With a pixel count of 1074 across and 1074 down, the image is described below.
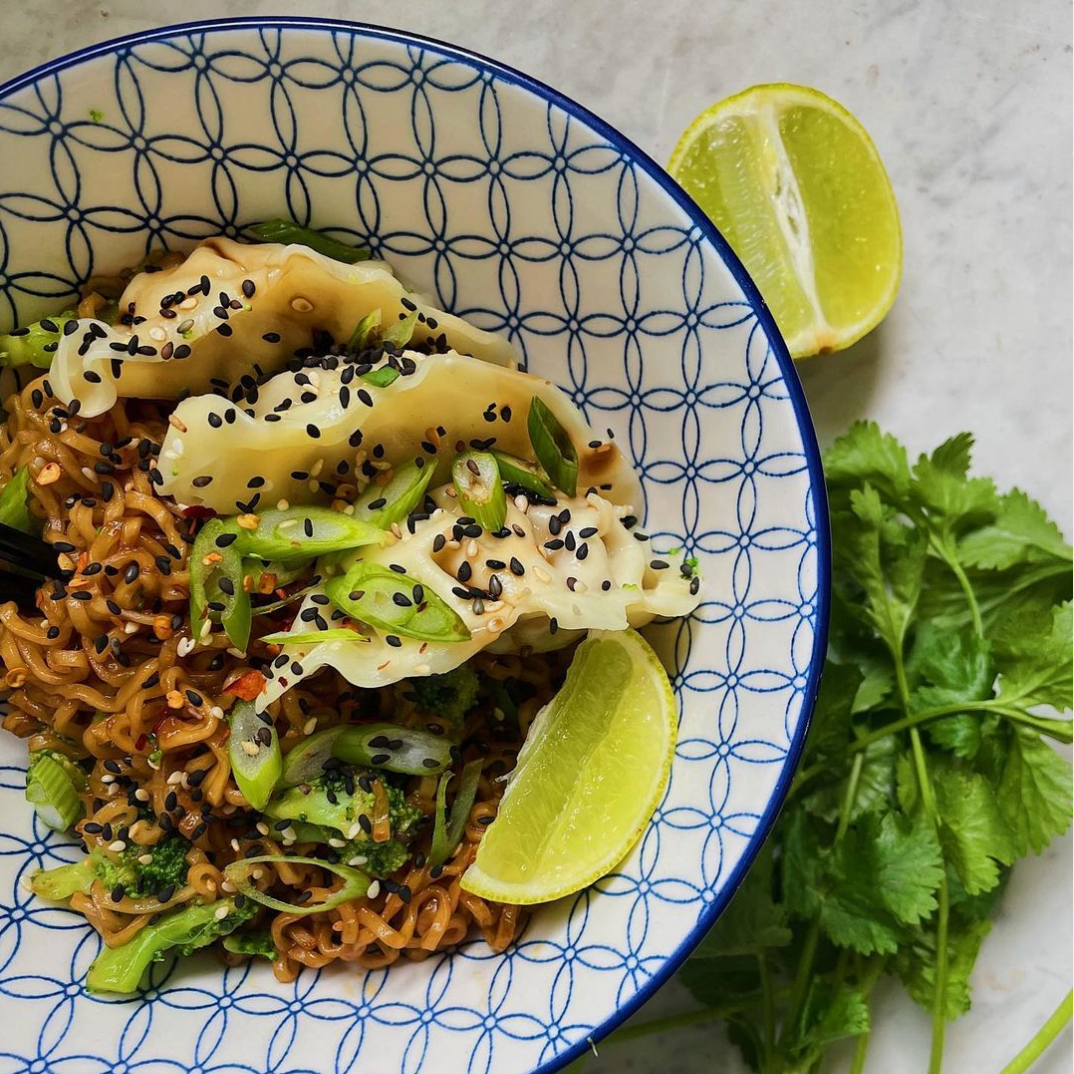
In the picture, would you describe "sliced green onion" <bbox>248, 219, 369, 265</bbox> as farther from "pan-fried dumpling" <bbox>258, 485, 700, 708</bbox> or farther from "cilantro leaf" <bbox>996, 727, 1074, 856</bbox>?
"cilantro leaf" <bbox>996, 727, 1074, 856</bbox>

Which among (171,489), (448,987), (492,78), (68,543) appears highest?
(492,78)

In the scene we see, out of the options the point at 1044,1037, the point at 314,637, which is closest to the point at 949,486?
the point at 1044,1037

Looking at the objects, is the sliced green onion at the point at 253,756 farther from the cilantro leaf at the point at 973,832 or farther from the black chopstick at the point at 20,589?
the cilantro leaf at the point at 973,832

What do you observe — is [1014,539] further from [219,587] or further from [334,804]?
[219,587]

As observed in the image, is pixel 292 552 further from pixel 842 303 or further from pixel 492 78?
pixel 842 303

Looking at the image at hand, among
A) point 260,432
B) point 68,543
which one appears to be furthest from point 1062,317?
point 68,543
